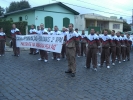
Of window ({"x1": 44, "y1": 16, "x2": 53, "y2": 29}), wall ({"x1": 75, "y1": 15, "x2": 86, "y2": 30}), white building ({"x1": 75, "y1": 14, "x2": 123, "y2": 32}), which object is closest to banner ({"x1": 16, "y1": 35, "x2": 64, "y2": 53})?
window ({"x1": 44, "y1": 16, "x2": 53, "y2": 29})

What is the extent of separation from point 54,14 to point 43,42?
16.7 m

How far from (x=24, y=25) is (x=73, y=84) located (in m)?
17.9

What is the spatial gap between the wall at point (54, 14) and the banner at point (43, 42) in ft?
41.6

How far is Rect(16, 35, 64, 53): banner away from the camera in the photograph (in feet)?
34.8

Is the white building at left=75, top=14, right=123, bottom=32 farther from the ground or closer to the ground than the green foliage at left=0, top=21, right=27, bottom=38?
farther from the ground

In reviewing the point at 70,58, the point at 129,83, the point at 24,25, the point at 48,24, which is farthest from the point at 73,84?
the point at 48,24

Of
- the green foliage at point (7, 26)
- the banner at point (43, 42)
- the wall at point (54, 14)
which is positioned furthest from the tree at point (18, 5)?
the banner at point (43, 42)

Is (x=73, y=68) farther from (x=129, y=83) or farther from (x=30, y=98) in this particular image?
(x=30, y=98)

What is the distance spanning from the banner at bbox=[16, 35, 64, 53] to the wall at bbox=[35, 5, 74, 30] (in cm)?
1268

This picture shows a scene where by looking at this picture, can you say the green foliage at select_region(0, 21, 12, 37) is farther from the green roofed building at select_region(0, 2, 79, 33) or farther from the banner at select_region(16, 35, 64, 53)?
the banner at select_region(16, 35, 64, 53)

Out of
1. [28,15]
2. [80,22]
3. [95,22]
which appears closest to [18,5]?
[80,22]

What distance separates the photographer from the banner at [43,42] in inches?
417

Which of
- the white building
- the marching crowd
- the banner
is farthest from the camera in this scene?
the white building

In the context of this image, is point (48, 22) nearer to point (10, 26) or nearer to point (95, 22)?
point (10, 26)
